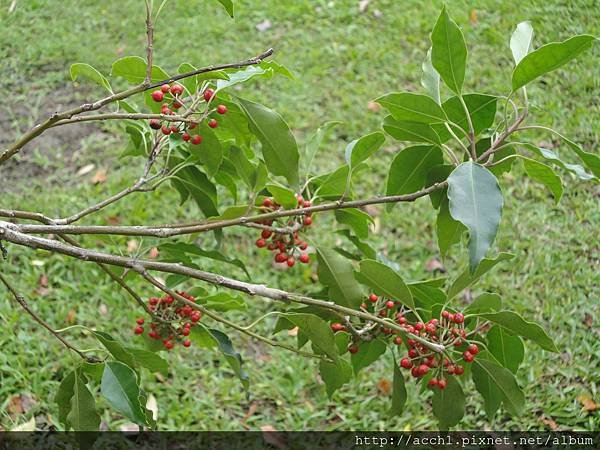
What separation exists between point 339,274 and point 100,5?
13.0ft

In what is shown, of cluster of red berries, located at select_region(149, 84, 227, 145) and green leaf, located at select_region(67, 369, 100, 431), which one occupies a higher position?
cluster of red berries, located at select_region(149, 84, 227, 145)

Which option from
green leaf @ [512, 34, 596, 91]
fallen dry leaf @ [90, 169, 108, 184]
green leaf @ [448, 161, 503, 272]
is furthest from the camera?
fallen dry leaf @ [90, 169, 108, 184]

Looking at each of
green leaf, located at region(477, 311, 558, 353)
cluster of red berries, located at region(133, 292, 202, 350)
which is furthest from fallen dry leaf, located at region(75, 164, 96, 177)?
green leaf, located at region(477, 311, 558, 353)

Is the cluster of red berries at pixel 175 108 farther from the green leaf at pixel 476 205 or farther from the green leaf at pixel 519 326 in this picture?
the green leaf at pixel 519 326

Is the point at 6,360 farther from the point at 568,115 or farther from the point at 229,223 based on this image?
the point at 568,115

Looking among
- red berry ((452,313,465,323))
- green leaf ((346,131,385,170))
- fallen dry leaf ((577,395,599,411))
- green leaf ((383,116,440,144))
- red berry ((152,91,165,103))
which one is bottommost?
fallen dry leaf ((577,395,599,411))

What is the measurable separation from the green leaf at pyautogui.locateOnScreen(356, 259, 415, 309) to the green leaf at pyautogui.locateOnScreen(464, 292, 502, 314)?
154mm

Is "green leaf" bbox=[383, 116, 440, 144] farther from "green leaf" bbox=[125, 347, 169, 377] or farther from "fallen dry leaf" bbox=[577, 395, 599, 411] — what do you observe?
"fallen dry leaf" bbox=[577, 395, 599, 411]

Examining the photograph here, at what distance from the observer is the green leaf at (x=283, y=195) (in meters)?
1.56

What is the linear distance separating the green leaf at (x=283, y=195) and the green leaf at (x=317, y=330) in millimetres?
254

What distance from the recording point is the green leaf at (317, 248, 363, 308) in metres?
1.61

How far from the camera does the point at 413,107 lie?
138 centimetres

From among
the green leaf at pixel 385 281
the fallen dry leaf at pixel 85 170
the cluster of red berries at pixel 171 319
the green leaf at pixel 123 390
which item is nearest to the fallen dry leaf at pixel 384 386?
the cluster of red berries at pixel 171 319

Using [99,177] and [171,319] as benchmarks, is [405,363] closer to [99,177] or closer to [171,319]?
[171,319]
